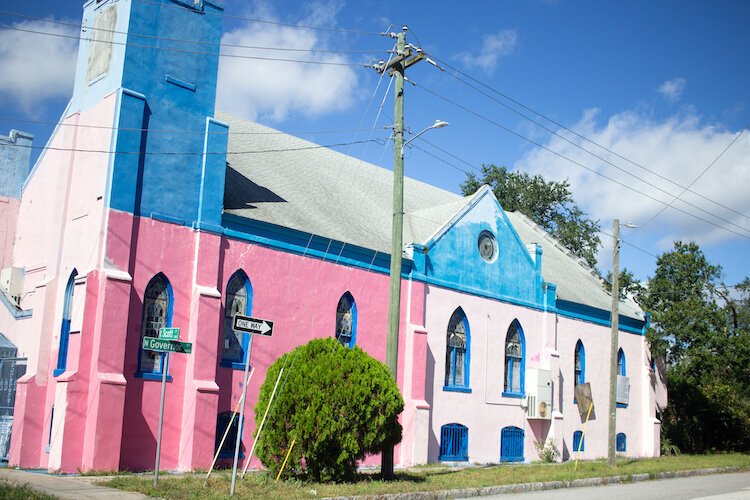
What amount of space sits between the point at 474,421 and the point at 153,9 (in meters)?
15.6

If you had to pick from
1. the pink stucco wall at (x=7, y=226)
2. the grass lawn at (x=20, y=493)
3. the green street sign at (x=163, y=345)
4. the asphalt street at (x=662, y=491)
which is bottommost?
the asphalt street at (x=662, y=491)

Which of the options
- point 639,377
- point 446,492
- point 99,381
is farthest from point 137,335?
point 639,377

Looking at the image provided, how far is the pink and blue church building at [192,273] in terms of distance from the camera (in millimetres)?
16219

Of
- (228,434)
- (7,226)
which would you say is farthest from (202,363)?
(7,226)

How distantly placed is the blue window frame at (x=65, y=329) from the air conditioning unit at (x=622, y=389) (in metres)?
22.1

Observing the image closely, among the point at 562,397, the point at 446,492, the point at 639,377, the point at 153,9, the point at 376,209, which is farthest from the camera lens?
the point at 639,377

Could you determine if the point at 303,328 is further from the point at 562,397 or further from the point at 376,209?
the point at 562,397

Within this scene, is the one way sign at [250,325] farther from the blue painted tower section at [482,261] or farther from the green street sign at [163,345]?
the blue painted tower section at [482,261]

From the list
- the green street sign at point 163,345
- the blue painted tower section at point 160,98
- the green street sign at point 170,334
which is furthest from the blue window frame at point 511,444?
the green street sign at point 170,334

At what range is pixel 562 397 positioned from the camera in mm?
28219

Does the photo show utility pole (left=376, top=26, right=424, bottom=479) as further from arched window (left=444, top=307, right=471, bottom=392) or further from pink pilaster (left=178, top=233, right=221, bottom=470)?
arched window (left=444, top=307, right=471, bottom=392)

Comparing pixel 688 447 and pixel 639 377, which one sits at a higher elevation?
pixel 639 377

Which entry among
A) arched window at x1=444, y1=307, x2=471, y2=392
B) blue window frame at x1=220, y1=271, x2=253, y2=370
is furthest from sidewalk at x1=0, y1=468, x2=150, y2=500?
arched window at x1=444, y1=307, x2=471, y2=392

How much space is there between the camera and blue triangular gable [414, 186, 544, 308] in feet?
78.4
